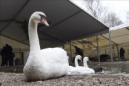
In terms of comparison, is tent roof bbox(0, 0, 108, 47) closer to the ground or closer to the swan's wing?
the swan's wing

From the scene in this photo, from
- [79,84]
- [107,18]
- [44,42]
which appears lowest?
[79,84]

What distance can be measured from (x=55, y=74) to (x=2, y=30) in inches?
544

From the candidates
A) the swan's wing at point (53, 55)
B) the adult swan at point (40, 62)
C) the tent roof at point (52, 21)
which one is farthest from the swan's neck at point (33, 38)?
the tent roof at point (52, 21)

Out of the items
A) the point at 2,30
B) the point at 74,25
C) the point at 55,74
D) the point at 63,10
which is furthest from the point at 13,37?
the point at 55,74

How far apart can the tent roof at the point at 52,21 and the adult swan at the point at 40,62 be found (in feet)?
25.0

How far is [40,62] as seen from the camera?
4785mm

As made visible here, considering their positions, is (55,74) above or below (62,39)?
below

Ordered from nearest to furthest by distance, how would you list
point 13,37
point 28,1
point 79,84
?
point 79,84 → point 28,1 → point 13,37

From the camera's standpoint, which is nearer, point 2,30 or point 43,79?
point 43,79

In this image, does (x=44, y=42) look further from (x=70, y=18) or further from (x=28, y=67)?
(x=28, y=67)

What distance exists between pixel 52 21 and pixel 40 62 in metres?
11.6

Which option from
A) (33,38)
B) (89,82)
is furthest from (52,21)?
(89,82)

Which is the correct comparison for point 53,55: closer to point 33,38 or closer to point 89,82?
point 33,38

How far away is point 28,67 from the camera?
16.0ft
